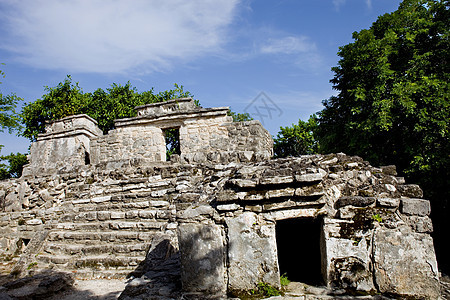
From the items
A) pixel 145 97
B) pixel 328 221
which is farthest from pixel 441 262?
pixel 145 97

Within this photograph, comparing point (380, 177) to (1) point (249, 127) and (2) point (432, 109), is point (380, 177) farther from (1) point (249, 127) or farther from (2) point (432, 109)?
(1) point (249, 127)

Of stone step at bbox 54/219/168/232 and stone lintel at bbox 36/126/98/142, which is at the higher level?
stone lintel at bbox 36/126/98/142

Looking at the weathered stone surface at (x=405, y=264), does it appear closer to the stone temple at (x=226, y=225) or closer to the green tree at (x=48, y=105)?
the stone temple at (x=226, y=225)

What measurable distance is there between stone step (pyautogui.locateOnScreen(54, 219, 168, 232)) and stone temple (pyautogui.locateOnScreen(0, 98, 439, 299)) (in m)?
0.02

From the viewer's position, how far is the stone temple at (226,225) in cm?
289

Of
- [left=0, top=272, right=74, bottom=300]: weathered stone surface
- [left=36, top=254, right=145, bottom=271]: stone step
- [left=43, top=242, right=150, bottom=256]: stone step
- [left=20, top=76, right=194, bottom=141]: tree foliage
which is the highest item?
[left=20, top=76, right=194, bottom=141]: tree foliage

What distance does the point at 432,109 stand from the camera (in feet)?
24.8

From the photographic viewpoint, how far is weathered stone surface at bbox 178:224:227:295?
9.73 ft

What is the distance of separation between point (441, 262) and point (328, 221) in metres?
5.92

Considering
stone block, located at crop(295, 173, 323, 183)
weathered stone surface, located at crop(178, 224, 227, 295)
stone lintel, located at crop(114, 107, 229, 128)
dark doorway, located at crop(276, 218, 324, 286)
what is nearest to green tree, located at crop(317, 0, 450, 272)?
stone lintel, located at crop(114, 107, 229, 128)

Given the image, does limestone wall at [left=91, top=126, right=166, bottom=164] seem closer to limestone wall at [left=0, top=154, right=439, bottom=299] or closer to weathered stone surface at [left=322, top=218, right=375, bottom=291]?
limestone wall at [left=0, top=154, right=439, bottom=299]

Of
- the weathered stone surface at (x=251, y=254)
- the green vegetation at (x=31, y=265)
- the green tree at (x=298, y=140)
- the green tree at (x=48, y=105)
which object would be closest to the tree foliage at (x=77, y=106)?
the green tree at (x=48, y=105)

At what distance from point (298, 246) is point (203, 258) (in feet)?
7.77

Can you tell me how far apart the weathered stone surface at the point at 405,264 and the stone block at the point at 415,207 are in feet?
0.71
